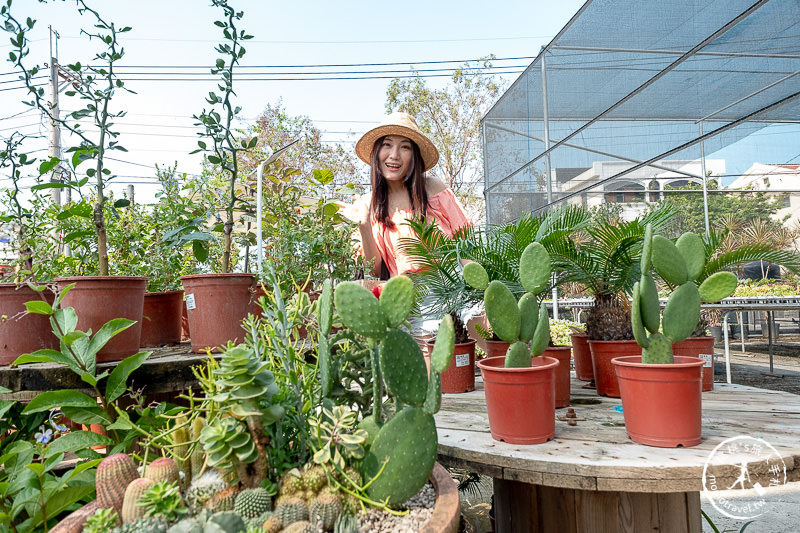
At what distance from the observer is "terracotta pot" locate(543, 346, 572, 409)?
1.46m

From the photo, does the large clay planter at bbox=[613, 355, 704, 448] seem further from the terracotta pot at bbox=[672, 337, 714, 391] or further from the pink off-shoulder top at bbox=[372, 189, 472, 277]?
the pink off-shoulder top at bbox=[372, 189, 472, 277]

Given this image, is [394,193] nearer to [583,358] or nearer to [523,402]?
[583,358]

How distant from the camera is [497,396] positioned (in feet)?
3.73

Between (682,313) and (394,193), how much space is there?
5.41 ft

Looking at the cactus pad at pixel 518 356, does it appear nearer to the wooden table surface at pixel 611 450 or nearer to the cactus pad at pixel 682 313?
the wooden table surface at pixel 611 450

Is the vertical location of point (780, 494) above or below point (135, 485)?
below

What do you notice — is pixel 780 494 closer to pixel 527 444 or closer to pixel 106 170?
pixel 527 444

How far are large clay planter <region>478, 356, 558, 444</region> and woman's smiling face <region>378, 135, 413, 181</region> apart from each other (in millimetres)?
1532

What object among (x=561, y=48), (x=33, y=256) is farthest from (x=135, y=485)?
(x=561, y=48)

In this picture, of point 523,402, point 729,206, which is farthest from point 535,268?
point 729,206

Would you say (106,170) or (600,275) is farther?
(600,275)

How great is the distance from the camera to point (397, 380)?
0.82 meters

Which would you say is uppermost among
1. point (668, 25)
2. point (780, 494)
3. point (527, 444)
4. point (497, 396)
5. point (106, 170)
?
point (668, 25)

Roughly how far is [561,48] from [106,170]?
5.70 metres
